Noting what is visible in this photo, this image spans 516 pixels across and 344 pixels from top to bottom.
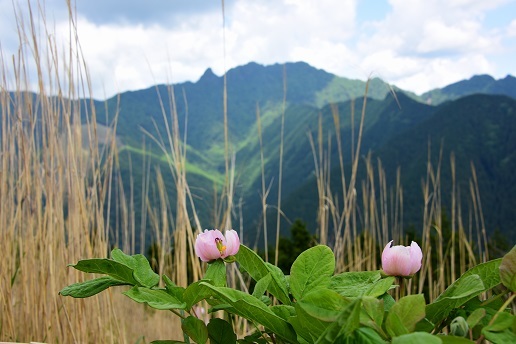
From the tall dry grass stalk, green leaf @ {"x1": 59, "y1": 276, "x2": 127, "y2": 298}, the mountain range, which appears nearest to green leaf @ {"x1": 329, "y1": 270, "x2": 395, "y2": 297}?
green leaf @ {"x1": 59, "y1": 276, "x2": 127, "y2": 298}

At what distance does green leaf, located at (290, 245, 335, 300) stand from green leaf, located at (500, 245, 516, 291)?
14cm

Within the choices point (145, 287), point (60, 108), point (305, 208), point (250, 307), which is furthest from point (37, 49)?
point (305, 208)

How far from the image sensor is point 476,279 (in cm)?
48

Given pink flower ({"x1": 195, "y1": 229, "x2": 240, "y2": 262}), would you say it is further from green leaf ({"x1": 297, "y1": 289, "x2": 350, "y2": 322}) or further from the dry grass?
the dry grass

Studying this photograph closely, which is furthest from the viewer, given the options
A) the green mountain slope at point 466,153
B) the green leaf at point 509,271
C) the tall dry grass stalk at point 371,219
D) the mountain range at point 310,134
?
the green mountain slope at point 466,153

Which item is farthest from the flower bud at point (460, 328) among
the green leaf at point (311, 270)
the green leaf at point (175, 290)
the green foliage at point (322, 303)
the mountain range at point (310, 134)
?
the mountain range at point (310, 134)

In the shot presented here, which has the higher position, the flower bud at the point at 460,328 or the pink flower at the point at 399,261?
the pink flower at the point at 399,261

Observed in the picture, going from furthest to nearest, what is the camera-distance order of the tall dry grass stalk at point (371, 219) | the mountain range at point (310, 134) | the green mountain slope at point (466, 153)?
the green mountain slope at point (466, 153)
the mountain range at point (310, 134)
the tall dry grass stalk at point (371, 219)

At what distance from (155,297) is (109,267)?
0.18ft

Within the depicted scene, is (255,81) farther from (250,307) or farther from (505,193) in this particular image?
(250,307)

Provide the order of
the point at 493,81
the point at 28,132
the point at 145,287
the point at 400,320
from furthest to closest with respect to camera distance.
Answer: the point at 493,81
the point at 28,132
the point at 145,287
the point at 400,320

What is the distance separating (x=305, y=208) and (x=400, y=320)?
4501cm

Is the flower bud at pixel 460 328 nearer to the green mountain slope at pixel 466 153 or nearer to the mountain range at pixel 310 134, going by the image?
the mountain range at pixel 310 134

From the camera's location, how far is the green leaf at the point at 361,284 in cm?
51
